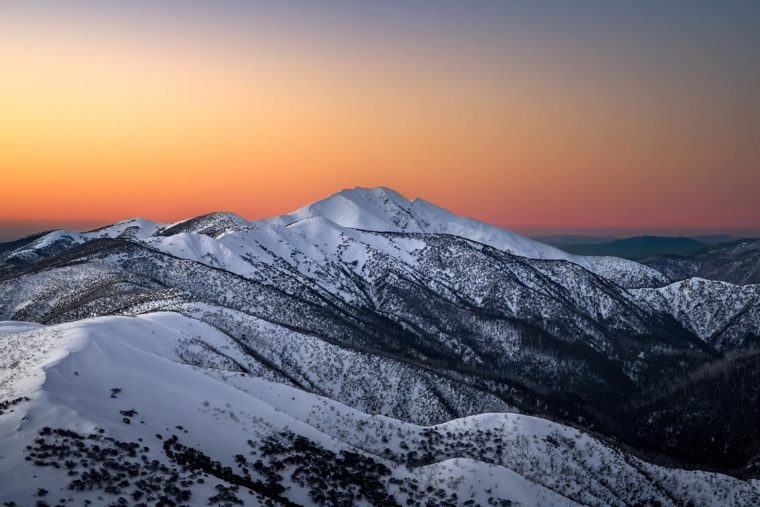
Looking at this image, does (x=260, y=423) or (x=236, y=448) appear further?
(x=260, y=423)

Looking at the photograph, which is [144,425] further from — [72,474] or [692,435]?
[692,435]

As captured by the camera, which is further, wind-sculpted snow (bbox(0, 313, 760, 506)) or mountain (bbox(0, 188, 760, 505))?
mountain (bbox(0, 188, 760, 505))

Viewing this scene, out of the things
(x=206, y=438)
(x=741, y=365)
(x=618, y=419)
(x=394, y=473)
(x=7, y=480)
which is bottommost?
(x=618, y=419)

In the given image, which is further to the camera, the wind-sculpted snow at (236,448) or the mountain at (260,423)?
the mountain at (260,423)

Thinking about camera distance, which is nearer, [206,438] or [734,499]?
[206,438]

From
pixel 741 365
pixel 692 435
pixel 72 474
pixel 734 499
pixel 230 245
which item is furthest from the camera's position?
pixel 230 245

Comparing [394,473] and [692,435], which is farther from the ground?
[394,473]

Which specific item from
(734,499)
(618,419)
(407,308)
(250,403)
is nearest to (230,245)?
(407,308)

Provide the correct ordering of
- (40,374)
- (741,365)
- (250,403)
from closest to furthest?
(40,374)
(250,403)
(741,365)
